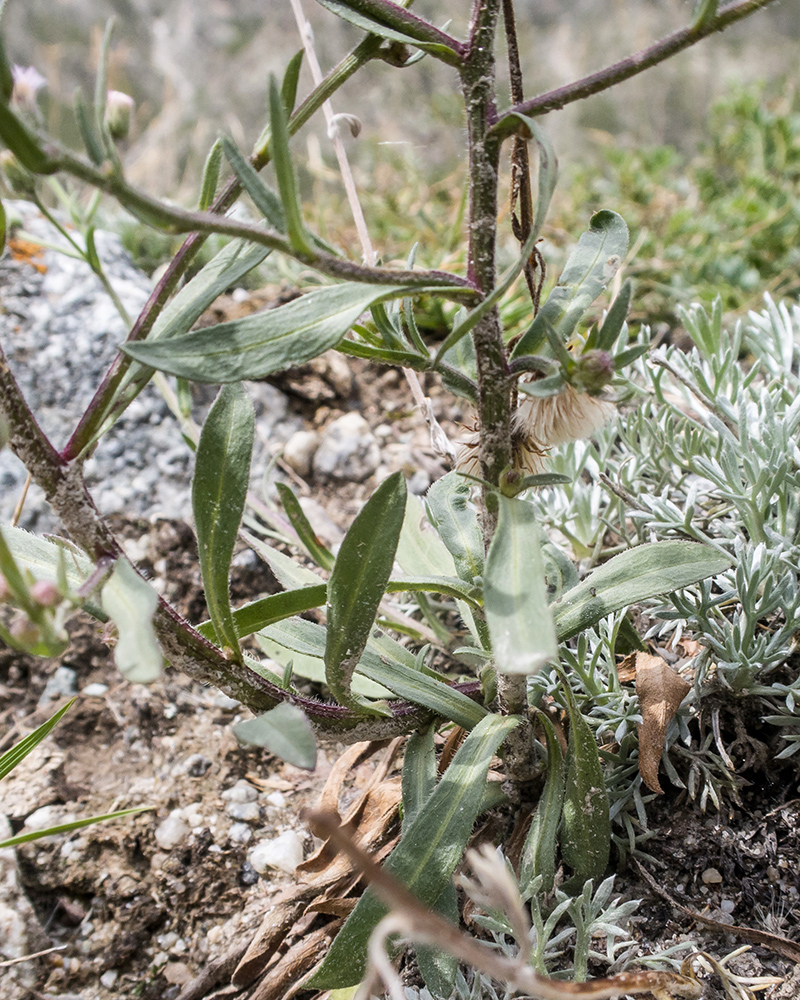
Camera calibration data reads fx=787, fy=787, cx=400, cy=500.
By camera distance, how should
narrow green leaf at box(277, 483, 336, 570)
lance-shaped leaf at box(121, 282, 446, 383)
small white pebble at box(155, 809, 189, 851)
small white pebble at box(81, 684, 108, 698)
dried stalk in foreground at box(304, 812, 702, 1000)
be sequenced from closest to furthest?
1. dried stalk in foreground at box(304, 812, 702, 1000)
2. lance-shaped leaf at box(121, 282, 446, 383)
3. narrow green leaf at box(277, 483, 336, 570)
4. small white pebble at box(155, 809, 189, 851)
5. small white pebble at box(81, 684, 108, 698)

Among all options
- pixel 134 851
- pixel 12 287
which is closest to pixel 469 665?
pixel 134 851

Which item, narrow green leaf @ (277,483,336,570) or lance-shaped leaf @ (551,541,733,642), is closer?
lance-shaped leaf @ (551,541,733,642)

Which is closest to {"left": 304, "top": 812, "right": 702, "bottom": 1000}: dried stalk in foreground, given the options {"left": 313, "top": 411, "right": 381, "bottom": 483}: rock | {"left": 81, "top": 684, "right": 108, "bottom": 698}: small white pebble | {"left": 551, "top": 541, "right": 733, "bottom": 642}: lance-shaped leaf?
{"left": 551, "top": 541, "right": 733, "bottom": 642}: lance-shaped leaf

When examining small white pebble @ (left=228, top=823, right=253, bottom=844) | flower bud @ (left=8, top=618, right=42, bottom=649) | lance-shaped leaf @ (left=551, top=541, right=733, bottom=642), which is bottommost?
small white pebble @ (left=228, top=823, right=253, bottom=844)

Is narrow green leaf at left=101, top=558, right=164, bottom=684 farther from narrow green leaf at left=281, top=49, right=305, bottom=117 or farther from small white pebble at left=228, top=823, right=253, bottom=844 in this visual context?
small white pebble at left=228, top=823, right=253, bottom=844

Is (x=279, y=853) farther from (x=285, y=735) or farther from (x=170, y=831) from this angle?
(x=285, y=735)

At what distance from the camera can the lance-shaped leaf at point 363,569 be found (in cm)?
93

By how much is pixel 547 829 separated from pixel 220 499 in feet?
2.08

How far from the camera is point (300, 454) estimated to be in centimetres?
203

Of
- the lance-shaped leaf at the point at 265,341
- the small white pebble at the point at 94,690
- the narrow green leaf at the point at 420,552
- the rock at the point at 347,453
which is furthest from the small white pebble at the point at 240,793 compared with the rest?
the lance-shaped leaf at the point at 265,341

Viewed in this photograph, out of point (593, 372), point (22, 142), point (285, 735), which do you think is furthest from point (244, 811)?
point (22, 142)

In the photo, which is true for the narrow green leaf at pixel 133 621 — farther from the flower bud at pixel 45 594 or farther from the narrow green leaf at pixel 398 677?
the narrow green leaf at pixel 398 677

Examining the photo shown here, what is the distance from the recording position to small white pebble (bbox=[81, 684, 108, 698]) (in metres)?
1.65

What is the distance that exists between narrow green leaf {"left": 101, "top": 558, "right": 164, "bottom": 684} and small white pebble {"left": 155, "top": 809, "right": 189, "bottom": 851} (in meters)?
0.77
